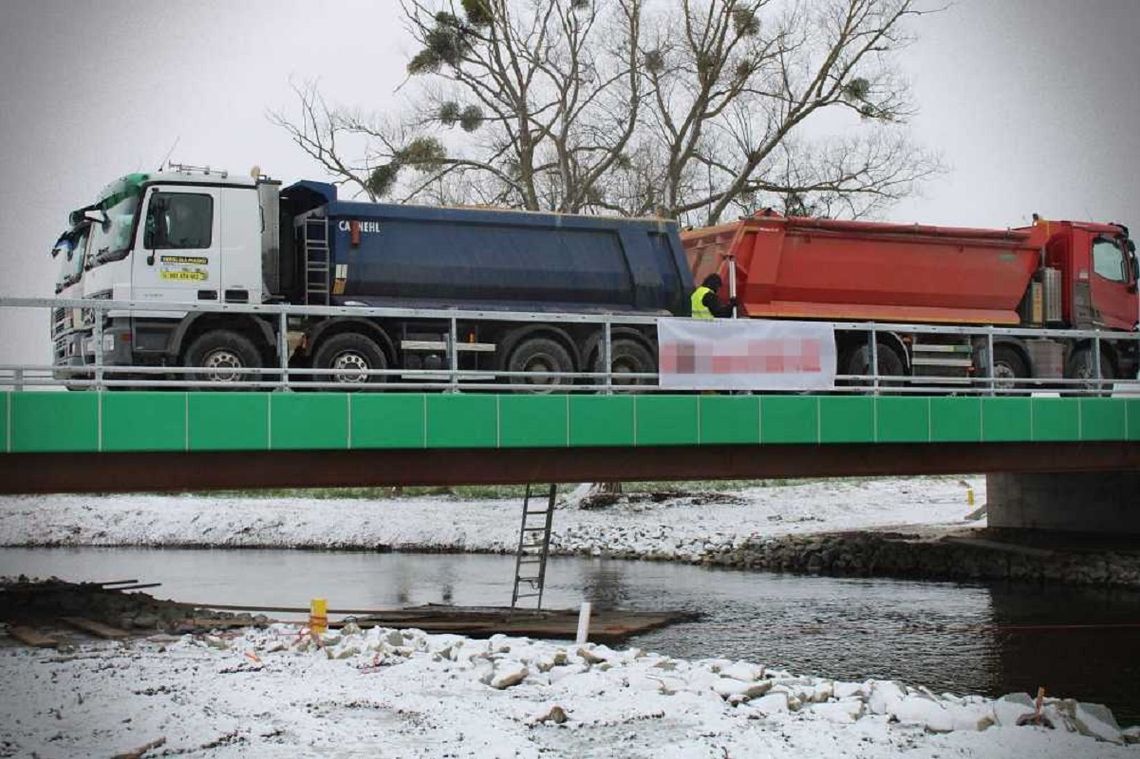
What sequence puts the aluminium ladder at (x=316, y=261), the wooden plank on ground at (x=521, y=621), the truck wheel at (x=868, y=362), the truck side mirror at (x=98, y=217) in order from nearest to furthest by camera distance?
the truck side mirror at (x=98, y=217), the aluminium ladder at (x=316, y=261), the wooden plank on ground at (x=521, y=621), the truck wheel at (x=868, y=362)

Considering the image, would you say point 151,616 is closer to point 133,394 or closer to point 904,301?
point 133,394

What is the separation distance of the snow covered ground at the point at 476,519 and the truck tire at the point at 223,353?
1777 centimetres

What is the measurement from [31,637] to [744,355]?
900cm

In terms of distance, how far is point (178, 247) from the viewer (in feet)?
59.2

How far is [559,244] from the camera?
21.0 metres

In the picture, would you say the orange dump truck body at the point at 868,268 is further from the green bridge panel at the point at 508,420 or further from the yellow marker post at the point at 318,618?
the yellow marker post at the point at 318,618

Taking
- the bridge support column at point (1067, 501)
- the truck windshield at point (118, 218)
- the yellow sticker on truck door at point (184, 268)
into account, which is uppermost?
the truck windshield at point (118, 218)

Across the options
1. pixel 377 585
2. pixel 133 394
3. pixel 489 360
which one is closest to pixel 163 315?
pixel 133 394

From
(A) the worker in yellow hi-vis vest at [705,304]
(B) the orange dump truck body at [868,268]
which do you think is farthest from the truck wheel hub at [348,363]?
(B) the orange dump truck body at [868,268]

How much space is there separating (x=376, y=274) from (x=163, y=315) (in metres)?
Answer: 3.36

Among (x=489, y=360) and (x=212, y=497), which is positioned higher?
(x=489, y=360)

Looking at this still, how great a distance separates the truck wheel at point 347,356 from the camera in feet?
57.3

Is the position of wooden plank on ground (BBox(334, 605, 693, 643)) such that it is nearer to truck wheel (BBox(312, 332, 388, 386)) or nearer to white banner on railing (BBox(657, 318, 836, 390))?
truck wheel (BBox(312, 332, 388, 386))

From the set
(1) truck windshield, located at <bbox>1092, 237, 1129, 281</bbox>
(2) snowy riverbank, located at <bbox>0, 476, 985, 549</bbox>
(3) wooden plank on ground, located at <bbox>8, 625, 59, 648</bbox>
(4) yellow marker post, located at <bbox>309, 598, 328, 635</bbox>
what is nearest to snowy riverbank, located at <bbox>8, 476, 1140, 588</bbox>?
(2) snowy riverbank, located at <bbox>0, 476, 985, 549</bbox>
